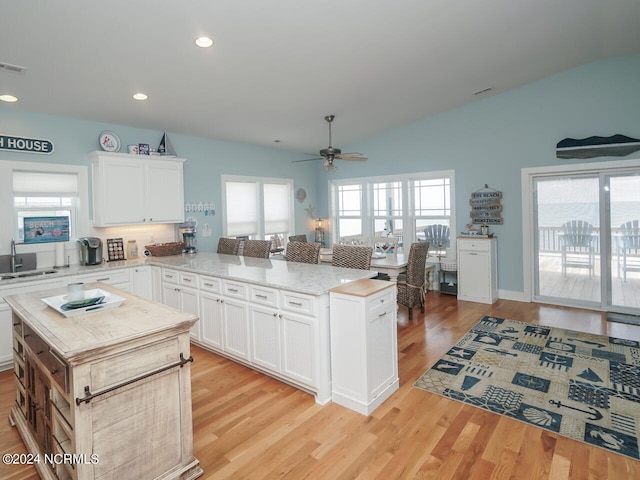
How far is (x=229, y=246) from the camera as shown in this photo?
17.2 ft

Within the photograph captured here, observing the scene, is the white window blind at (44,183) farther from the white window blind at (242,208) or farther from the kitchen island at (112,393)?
the kitchen island at (112,393)

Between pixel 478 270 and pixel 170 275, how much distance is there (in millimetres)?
4459

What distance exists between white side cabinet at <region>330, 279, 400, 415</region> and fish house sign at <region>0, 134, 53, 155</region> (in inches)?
150

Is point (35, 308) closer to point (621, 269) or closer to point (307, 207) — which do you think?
point (307, 207)

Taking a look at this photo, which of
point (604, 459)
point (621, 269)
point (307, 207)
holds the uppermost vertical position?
point (307, 207)

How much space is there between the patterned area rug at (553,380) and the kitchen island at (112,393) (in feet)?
6.59

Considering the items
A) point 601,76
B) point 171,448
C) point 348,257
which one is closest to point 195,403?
point 171,448

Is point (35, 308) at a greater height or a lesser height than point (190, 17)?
lesser

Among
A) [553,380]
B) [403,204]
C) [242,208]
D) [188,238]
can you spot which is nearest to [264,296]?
[553,380]

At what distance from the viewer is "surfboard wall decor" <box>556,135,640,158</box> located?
4.63 m

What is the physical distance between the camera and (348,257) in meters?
4.07

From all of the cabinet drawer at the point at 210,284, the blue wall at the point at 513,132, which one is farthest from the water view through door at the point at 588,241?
the cabinet drawer at the point at 210,284

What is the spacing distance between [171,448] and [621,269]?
5766mm

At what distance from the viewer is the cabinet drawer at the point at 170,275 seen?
159 inches
